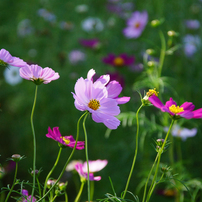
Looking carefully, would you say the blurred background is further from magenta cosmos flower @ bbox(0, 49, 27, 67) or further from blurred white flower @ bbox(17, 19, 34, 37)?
magenta cosmos flower @ bbox(0, 49, 27, 67)

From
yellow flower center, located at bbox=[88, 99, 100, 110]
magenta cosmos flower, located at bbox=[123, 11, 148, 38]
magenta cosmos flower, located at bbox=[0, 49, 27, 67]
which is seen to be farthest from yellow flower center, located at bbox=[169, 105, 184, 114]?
magenta cosmos flower, located at bbox=[123, 11, 148, 38]

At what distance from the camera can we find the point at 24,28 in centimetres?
220

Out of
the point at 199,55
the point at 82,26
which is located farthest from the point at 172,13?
the point at 82,26

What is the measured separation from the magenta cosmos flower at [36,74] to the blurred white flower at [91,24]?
Answer: 71.7 inches

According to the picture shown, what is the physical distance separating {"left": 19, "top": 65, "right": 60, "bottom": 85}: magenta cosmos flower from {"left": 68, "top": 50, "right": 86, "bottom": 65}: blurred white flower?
5.49 feet

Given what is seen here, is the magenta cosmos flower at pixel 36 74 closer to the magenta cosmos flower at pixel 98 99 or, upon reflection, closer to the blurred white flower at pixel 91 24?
the magenta cosmos flower at pixel 98 99

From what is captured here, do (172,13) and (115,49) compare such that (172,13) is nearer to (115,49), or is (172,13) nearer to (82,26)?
(115,49)

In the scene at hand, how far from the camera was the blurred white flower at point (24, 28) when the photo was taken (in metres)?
2.19

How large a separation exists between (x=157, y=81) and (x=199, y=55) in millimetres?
1113

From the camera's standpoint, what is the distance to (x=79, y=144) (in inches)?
17.7

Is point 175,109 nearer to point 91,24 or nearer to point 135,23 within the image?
→ point 135,23

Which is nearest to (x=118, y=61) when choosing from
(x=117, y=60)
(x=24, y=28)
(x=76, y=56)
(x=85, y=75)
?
(x=117, y=60)

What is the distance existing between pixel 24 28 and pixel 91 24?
49 cm

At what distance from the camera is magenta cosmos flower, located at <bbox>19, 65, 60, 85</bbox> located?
1.46 feet
